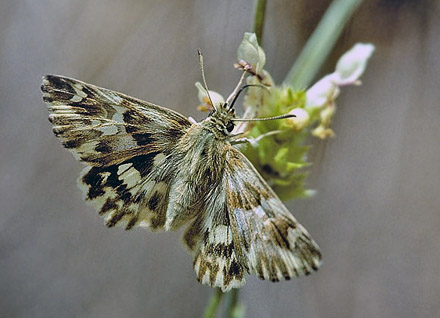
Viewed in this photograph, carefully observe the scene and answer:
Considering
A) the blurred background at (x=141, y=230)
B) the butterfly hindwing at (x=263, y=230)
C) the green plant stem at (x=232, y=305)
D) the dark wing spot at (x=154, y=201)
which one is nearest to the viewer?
the butterfly hindwing at (x=263, y=230)

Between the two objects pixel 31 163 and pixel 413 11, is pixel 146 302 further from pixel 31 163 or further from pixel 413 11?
pixel 413 11

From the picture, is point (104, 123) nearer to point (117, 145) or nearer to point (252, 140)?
point (117, 145)

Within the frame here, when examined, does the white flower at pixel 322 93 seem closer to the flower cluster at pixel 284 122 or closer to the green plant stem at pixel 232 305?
the flower cluster at pixel 284 122

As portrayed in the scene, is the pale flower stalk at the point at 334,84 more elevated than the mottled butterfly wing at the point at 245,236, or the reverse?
the pale flower stalk at the point at 334,84

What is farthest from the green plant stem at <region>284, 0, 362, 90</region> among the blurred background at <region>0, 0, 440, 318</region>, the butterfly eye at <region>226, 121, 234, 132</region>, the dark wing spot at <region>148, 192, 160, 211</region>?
the blurred background at <region>0, 0, 440, 318</region>

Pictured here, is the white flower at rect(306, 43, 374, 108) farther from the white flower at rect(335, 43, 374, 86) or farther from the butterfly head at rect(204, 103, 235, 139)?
the butterfly head at rect(204, 103, 235, 139)

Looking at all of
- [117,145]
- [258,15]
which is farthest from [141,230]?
[258,15]

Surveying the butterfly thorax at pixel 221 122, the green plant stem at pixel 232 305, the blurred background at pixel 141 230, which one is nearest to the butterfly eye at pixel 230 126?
the butterfly thorax at pixel 221 122
